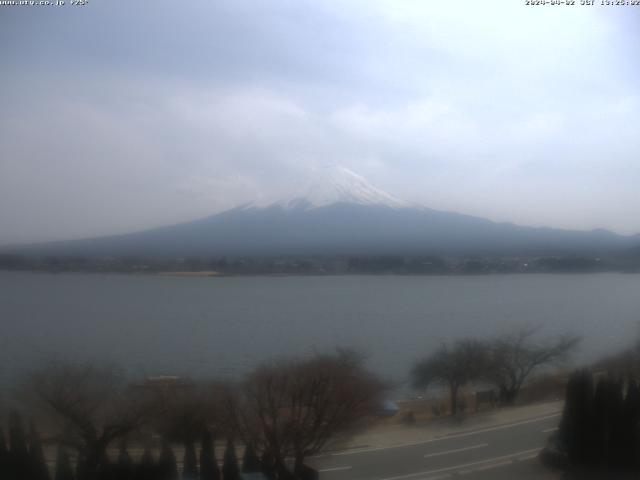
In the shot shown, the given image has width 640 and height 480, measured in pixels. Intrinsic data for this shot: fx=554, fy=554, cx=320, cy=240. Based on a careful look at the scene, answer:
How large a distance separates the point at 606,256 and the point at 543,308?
54cm

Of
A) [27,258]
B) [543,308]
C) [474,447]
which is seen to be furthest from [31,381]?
[543,308]

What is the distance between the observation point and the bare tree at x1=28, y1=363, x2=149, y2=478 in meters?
2.40

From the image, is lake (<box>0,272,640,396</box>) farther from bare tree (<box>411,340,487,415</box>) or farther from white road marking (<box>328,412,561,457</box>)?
white road marking (<box>328,412,561,457</box>)

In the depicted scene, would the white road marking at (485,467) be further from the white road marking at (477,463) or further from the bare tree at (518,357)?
the bare tree at (518,357)

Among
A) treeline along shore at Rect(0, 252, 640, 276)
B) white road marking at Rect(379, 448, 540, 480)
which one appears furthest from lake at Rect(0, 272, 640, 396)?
white road marking at Rect(379, 448, 540, 480)

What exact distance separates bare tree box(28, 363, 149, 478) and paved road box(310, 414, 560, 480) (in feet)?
2.89

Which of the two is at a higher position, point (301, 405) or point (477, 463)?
point (301, 405)

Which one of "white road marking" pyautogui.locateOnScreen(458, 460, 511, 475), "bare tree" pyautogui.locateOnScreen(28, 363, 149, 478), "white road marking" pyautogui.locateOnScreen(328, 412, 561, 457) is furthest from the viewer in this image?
"white road marking" pyautogui.locateOnScreen(458, 460, 511, 475)

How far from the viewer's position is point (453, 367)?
2639 millimetres

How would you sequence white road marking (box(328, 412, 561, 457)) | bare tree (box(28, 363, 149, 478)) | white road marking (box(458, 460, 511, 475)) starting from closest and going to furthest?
bare tree (box(28, 363, 149, 478)) → white road marking (box(328, 412, 561, 457)) → white road marking (box(458, 460, 511, 475))

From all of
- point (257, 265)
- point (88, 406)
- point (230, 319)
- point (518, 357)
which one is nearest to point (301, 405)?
point (230, 319)

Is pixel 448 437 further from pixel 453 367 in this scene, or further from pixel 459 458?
pixel 453 367

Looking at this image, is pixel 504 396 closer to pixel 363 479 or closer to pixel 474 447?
pixel 474 447

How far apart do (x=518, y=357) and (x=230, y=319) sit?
1440mm
